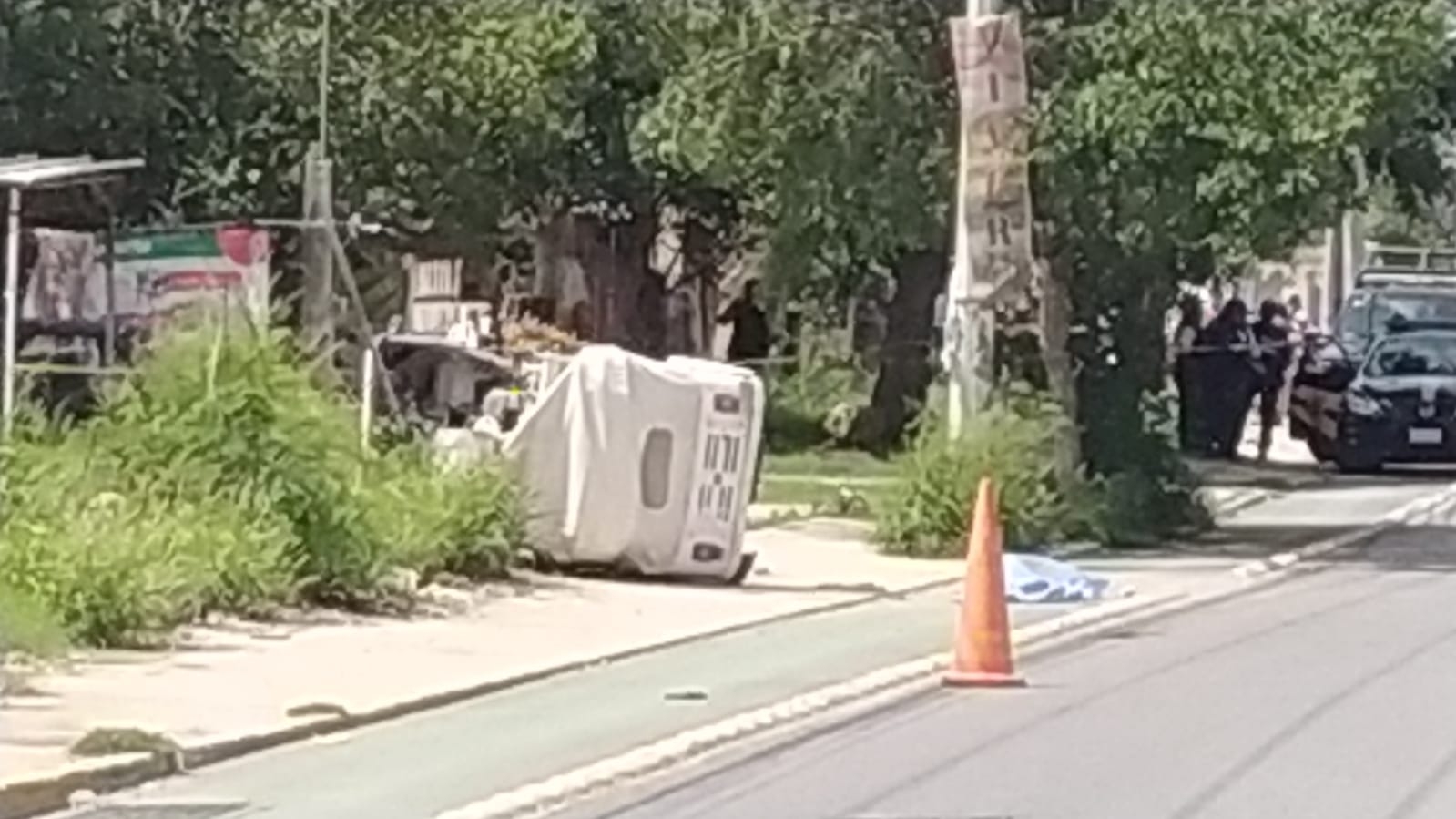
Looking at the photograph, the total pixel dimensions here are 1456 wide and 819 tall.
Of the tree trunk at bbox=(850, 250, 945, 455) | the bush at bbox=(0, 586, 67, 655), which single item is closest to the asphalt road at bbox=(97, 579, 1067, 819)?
the bush at bbox=(0, 586, 67, 655)

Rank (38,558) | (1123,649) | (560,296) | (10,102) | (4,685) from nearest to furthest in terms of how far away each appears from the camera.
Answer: (4,685), (38,558), (1123,649), (10,102), (560,296)

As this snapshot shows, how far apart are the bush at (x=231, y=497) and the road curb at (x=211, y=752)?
2.33 metres

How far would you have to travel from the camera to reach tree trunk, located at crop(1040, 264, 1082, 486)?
93.8 feet

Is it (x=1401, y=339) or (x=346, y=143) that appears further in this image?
(x=1401, y=339)

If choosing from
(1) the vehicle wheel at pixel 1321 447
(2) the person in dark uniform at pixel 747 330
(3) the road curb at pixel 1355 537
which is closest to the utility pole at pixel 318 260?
(3) the road curb at pixel 1355 537

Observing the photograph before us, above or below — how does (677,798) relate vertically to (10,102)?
below

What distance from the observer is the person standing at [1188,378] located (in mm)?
39812

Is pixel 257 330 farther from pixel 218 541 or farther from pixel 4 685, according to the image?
pixel 4 685

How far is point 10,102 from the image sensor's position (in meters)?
33.2

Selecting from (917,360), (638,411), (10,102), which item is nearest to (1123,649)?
(638,411)

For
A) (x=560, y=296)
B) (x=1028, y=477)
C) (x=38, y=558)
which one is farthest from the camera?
(x=560, y=296)

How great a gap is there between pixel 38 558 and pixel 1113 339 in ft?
44.6

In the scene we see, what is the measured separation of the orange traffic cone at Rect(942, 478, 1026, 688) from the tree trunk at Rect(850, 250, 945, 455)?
17.4 metres

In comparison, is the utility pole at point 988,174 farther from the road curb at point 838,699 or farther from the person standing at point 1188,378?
the person standing at point 1188,378
